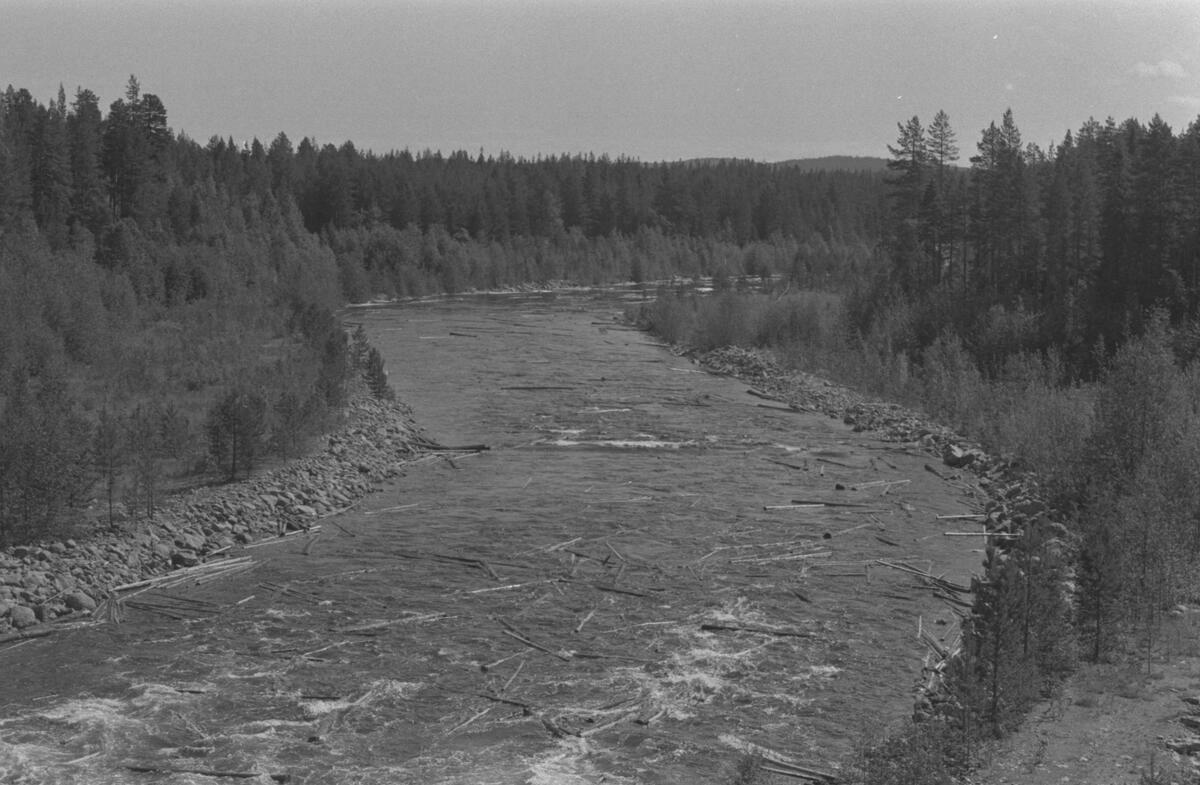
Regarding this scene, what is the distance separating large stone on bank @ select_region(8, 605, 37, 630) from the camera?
1584cm

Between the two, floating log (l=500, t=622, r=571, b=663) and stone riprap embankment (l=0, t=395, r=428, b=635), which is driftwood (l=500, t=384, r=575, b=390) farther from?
floating log (l=500, t=622, r=571, b=663)

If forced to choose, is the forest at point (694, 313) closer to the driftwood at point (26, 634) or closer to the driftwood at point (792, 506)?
the driftwood at point (26, 634)

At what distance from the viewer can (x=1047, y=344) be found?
4509cm

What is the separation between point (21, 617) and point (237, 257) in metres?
57.8

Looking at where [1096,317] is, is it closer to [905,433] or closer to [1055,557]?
[905,433]

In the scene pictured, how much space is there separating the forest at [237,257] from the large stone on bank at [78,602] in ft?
7.39

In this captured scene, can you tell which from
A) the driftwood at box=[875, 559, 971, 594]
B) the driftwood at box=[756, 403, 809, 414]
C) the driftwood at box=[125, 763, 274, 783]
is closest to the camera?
the driftwood at box=[125, 763, 274, 783]

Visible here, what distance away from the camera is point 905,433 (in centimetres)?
3098

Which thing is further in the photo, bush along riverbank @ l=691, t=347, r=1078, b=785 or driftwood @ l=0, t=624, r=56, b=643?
driftwood @ l=0, t=624, r=56, b=643

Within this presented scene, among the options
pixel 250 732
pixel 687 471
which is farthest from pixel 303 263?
pixel 250 732

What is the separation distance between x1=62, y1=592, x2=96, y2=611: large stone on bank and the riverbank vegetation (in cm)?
1144

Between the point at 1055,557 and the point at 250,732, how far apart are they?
34.0ft

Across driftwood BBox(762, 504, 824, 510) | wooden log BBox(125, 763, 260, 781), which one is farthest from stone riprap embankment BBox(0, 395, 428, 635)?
driftwood BBox(762, 504, 824, 510)

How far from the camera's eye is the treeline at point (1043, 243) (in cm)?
4419
